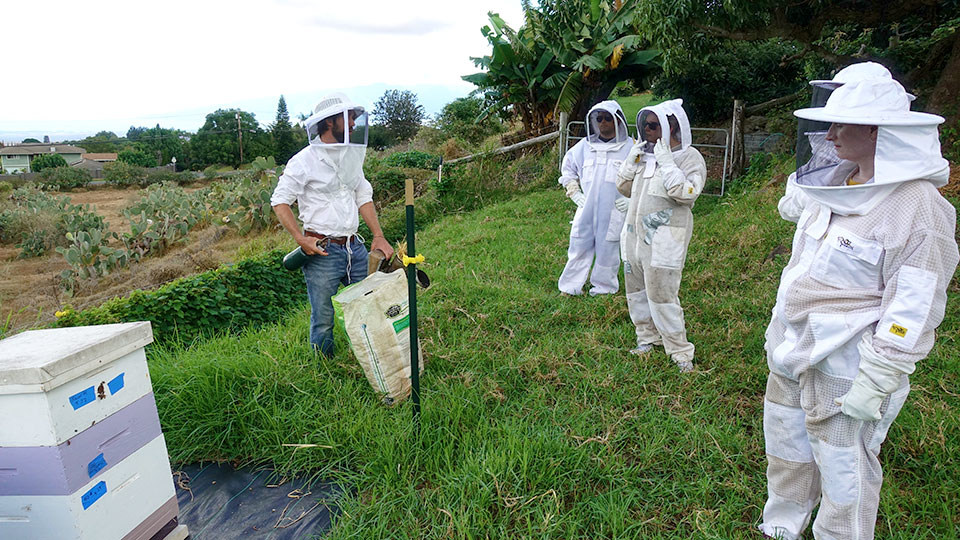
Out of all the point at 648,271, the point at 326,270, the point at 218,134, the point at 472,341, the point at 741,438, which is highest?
the point at 218,134

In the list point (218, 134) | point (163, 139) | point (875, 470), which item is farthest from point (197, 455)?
point (163, 139)

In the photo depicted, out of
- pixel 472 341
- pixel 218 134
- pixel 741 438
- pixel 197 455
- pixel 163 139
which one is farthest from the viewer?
pixel 163 139

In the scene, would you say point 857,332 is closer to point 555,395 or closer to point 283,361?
point 555,395

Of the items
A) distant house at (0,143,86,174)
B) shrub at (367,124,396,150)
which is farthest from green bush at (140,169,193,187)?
distant house at (0,143,86,174)

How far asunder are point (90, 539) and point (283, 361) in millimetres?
1877

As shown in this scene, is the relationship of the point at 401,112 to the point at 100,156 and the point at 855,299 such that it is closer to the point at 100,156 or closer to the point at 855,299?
the point at 855,299

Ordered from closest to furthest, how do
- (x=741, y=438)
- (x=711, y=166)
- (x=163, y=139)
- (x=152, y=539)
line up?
(x=152, y=539) < (x=741, y=438) < (x=711, y=166) < (x=163, y=139)

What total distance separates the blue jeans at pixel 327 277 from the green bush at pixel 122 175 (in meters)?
33.5

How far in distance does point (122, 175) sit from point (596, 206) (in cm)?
3390

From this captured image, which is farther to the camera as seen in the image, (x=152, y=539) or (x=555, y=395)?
(x=555, y=395)

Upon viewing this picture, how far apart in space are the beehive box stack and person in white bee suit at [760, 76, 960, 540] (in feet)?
8.88

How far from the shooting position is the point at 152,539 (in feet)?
8.25

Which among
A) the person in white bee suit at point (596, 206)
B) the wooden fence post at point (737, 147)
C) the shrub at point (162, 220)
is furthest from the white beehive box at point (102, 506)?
the wooden fence post at point (737, 147)

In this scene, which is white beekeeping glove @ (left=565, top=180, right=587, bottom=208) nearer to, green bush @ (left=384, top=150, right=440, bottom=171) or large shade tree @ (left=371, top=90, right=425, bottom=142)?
green bush @ (left=384, top=150, right=440, bottom=171)
